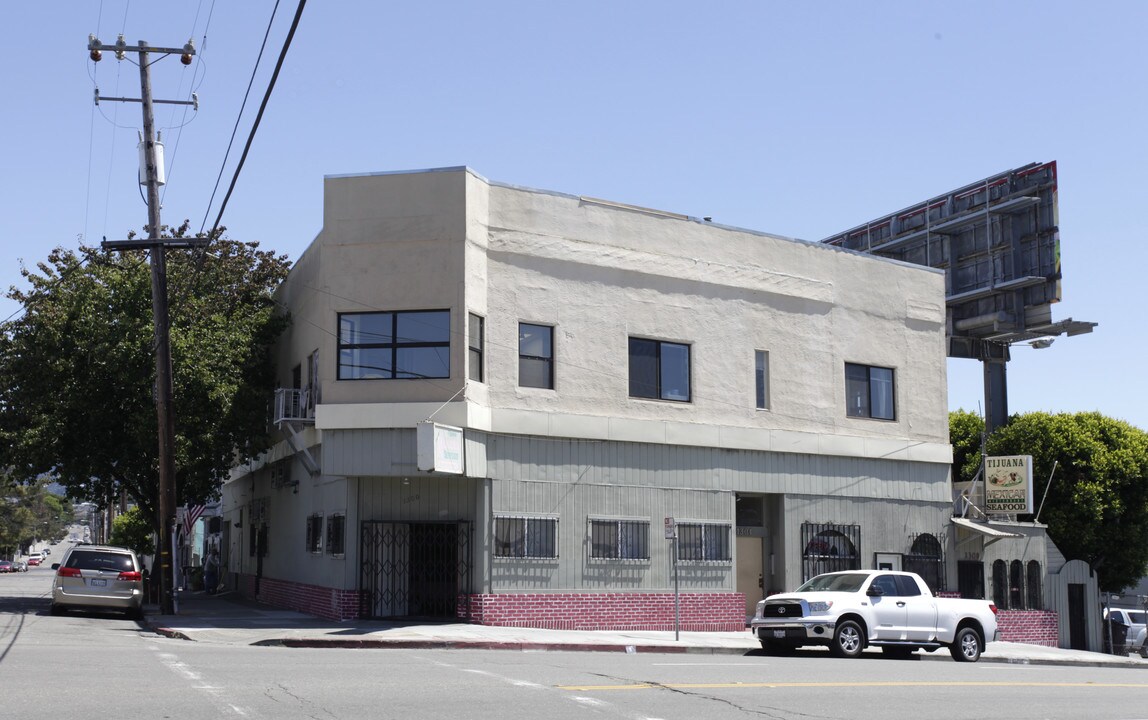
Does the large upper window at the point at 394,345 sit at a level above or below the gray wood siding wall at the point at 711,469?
above

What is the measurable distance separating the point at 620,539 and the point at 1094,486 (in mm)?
19670

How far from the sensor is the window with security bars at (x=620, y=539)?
24.9 metres

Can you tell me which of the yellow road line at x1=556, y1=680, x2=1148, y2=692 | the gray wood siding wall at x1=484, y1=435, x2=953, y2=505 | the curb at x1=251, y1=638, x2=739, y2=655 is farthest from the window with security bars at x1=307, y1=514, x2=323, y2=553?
the yellow road line at x1=556, y1=680, x2=1148, y2=692

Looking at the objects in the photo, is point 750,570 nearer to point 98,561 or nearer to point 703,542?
point 703,542

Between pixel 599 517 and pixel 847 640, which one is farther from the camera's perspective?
pixel 599 517

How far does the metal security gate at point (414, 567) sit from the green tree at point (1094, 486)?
22.0m

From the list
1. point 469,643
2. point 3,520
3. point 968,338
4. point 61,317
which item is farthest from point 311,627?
point 3,520

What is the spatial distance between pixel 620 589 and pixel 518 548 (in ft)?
8.39

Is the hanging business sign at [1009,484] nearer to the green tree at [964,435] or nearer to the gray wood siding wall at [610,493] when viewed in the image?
the gray wood siding wall at [610,493]

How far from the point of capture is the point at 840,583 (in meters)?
21.7

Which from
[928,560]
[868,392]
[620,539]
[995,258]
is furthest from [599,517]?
[995,258]

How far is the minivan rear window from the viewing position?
26.0 metres

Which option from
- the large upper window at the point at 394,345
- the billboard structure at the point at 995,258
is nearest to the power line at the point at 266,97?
the large upper window at the point at 394,345

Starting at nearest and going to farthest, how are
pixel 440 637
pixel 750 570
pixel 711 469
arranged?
pixel 440 637 → pixel 711 469 → pixel 750 570
